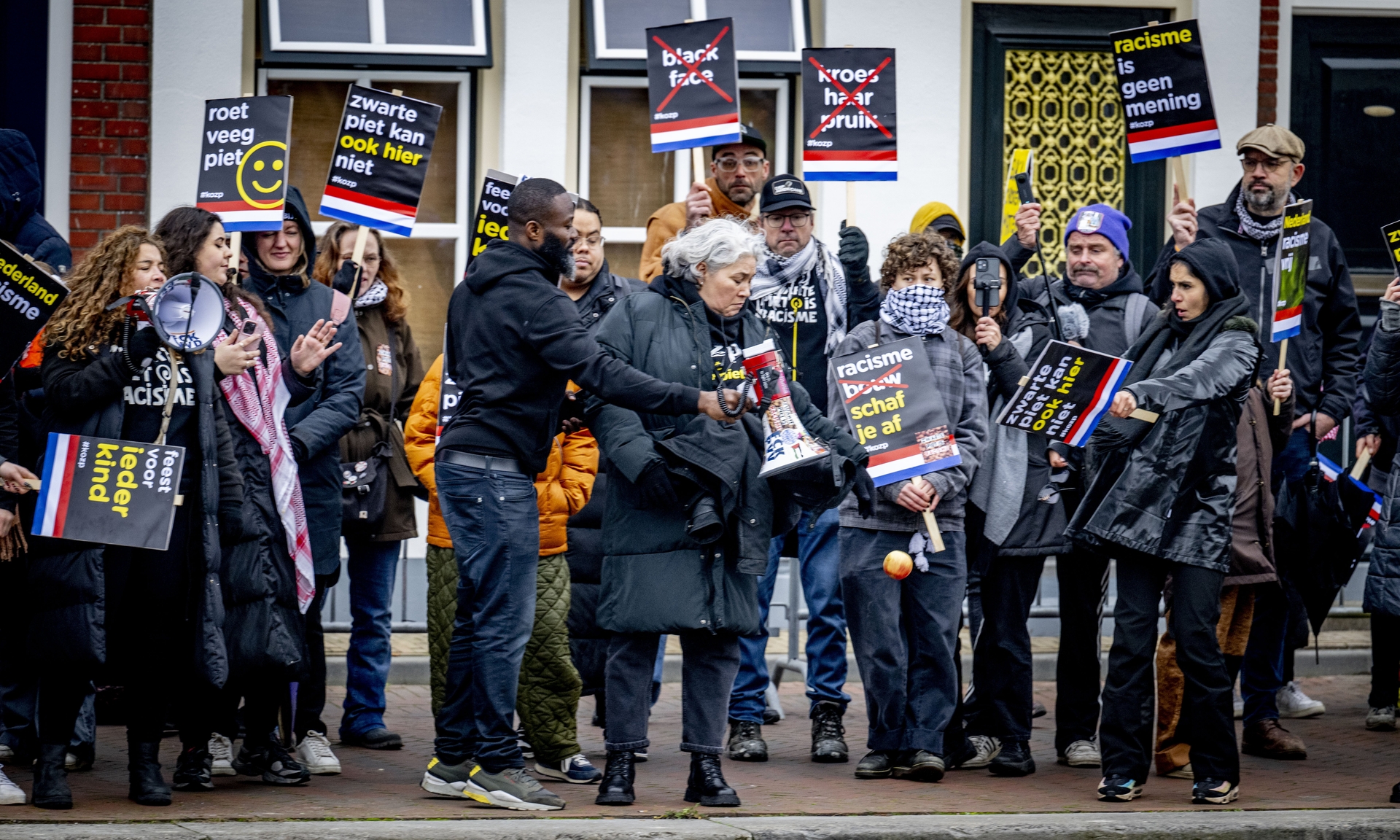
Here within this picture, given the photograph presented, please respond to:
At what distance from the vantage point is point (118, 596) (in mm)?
6375

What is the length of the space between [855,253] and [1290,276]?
77.9 inches

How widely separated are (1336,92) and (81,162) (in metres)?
8.29

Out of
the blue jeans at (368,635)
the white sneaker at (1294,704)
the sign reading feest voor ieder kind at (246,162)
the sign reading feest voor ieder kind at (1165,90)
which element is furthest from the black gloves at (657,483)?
the white sneaker at (1294,704)

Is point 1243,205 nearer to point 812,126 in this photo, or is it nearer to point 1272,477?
point 1272,477

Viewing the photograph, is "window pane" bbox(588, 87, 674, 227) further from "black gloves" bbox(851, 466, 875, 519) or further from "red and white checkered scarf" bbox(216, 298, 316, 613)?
"black gloves" bbox(851, 466, 875, 519)

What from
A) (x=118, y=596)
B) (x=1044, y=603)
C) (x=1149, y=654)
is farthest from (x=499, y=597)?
(x=1044, y=603)

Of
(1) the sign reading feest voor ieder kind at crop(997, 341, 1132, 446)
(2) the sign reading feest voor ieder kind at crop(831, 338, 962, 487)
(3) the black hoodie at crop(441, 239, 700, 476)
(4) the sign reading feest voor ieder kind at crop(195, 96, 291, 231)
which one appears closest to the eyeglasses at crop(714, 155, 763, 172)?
(2) the sign reading feest voor ieder kind at crop(831, 338, 962, 487)

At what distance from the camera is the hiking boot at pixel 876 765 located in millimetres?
7305

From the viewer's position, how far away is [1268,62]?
12273 mm

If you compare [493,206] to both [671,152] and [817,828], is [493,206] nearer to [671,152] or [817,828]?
[817,828]

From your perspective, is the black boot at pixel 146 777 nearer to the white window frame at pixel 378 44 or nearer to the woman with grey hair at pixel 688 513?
the woman with grey hair at pixel 688 513

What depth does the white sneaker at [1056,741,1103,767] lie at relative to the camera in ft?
25.3

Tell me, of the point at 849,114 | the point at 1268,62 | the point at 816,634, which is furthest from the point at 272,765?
the point at 1268,62

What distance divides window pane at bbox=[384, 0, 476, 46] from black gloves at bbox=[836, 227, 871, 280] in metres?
4.36
